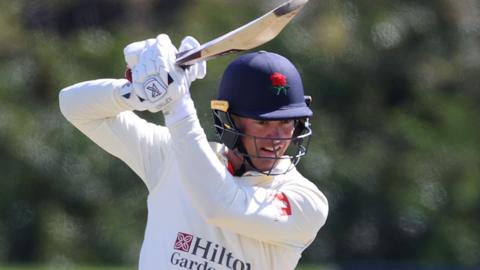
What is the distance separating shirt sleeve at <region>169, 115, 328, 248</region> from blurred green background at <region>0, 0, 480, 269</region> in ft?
17.0

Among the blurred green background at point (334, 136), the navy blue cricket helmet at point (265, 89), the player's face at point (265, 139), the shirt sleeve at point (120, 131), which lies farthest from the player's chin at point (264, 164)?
the blurred green background at point (334, 136)

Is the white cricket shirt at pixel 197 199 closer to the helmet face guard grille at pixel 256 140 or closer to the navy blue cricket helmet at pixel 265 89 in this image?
the helmet face guard grille at pixel 256 140

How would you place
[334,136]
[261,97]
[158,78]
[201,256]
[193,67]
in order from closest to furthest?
[158,78]
[193,67]
[201,256]
[261,97]
[334,136]

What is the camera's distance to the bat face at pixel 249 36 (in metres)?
3.23

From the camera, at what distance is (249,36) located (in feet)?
10.9

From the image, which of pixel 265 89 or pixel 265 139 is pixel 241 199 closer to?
pixel 265 139

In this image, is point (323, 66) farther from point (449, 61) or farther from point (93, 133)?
point (93, 133)

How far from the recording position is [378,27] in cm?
1017

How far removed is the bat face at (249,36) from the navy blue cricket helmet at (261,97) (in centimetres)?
21

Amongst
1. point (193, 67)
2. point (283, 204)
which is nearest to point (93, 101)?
point (193, 67)

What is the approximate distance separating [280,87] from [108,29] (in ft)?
24.2

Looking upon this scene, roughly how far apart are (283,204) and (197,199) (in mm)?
316

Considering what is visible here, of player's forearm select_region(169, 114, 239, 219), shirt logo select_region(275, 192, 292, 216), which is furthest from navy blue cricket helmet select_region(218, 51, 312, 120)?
player's forearm select_region(169, 114, 239, 219)

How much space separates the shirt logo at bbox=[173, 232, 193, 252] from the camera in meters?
3.43
